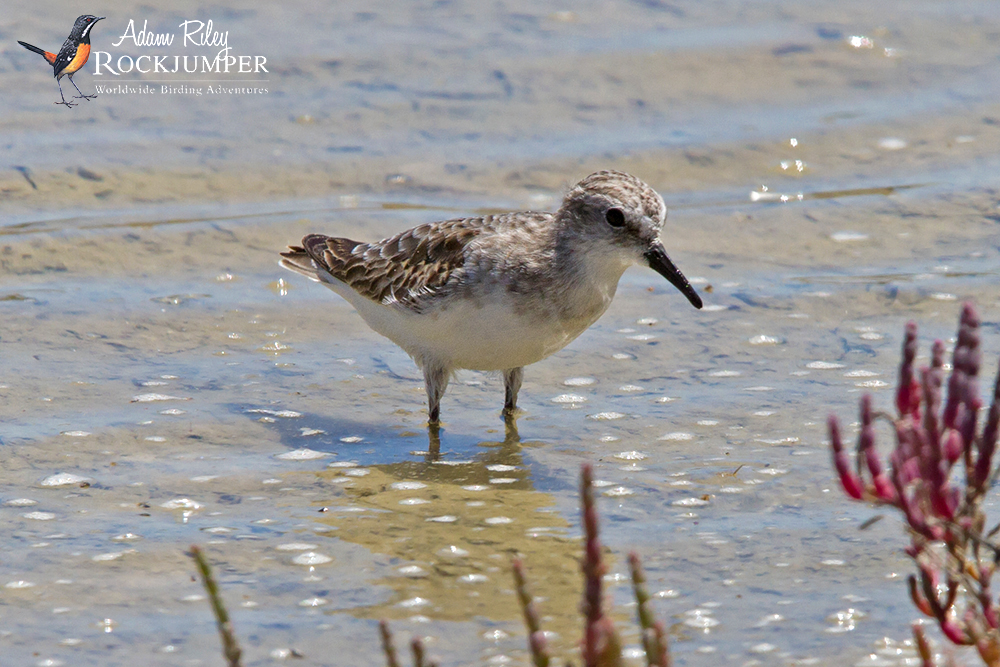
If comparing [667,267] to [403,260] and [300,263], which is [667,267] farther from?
[300,263]

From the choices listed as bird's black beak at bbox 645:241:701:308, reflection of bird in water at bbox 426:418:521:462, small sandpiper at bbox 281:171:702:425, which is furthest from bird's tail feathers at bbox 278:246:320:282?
bird's black beak at bbox 645:241:701:308

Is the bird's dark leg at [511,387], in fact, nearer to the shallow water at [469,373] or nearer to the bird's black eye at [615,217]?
the shallow water at [469,373]

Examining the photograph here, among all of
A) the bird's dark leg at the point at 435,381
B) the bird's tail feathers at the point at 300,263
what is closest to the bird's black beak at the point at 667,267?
the bird's dark leg at the point at 435,381

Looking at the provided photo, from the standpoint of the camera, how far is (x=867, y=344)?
Result: 860 centimetres

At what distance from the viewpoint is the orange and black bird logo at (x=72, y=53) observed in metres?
13.0

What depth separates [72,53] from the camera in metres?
13.1

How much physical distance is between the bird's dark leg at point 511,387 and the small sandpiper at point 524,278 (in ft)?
0.03

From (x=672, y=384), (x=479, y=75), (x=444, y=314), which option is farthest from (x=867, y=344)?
(x=479, y=75)

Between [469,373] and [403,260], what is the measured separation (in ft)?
4.28

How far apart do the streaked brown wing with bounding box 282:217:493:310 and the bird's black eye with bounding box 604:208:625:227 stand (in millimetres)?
803

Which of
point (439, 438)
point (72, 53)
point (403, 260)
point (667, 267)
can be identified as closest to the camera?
point (667, 267)

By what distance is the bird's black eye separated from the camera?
23.5 feet

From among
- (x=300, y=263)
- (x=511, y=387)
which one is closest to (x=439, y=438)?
(x=511, y=387)

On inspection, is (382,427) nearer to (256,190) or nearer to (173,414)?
(173,414)
